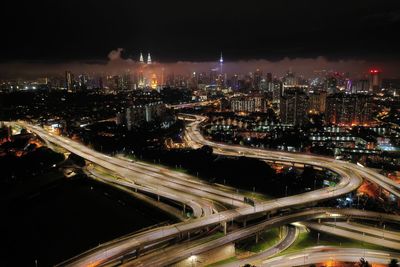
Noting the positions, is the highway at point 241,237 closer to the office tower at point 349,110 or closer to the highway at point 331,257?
the highway at point 331,257

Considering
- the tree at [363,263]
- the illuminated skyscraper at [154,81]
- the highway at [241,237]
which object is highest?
the illuminated skyscraper at [154,81]

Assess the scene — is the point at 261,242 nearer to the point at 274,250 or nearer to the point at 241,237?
the point at 274,250

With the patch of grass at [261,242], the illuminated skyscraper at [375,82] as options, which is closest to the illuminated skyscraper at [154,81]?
the illuminated skyscraper at [375,82]

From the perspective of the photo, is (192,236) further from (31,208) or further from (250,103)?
(250,103)

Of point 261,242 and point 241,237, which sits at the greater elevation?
point 241,237

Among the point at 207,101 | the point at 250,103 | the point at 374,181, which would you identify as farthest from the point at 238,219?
the point at 207,101

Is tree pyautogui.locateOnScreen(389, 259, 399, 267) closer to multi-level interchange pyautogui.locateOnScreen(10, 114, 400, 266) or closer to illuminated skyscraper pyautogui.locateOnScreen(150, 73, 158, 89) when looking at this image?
multi-level interchange pyautogui.locateOnScreen(10, 114, 400, 266)

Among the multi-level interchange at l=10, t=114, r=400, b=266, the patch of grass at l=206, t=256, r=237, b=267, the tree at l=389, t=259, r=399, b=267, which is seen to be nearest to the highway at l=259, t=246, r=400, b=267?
the multi-level interchange at l=10, t=114, r=400, b=266

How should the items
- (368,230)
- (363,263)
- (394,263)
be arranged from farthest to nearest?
(368,230) → (363,263) → (394,263)

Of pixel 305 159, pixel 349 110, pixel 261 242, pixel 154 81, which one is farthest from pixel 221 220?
pixel 154 81
